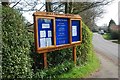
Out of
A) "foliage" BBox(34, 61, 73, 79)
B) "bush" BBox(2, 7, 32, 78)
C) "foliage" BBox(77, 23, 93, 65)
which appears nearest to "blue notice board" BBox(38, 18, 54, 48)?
"bush" BBox(2, 7, 32, 78)

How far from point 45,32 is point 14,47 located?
1687 mm

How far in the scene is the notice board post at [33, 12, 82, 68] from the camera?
301 inches

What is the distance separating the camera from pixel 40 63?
8805 millimetres

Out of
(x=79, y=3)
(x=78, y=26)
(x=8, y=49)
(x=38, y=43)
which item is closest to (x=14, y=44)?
(x=8, y=49)

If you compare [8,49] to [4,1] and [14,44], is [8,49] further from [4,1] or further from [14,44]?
[4,1]

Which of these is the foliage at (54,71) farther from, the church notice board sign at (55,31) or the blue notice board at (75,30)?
the blue notice board at (75,30)

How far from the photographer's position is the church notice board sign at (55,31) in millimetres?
7647

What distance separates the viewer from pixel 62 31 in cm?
919

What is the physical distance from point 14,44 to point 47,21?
73.6 inches

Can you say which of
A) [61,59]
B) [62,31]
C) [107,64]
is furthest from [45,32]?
[107,64]

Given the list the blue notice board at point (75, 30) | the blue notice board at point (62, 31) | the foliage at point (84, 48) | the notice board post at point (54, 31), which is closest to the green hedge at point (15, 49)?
the notice board post at point (54, 31)

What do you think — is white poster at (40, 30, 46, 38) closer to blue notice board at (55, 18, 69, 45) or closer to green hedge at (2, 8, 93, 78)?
green hedge at (2, 8, 93, 78)

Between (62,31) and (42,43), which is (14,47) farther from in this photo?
(62,31)

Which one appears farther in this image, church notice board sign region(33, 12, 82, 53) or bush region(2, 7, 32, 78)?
church notice board sign region(33, 12, 82, 53)
